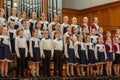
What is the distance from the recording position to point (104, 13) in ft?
40.6

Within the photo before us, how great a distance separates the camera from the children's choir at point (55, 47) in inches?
291

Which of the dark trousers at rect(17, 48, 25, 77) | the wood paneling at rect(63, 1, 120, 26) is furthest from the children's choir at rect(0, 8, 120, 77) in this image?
the wood paneling at rect(63, 1, 120, 26)

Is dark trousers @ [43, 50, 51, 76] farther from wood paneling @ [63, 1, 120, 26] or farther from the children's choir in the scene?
wood paneling @ [63, 1, 120, 26]

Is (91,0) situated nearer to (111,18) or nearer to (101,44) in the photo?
(111,18)

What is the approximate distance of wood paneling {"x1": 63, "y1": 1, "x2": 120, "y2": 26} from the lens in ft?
39.1

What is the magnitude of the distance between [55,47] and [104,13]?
500cm

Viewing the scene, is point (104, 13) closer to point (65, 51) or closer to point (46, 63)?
point (65, 51)

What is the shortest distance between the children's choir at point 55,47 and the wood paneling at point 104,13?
2.89m

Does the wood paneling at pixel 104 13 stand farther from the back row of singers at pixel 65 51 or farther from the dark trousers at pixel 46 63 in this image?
the dark trousers at pixel 46 63

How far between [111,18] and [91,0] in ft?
4.36

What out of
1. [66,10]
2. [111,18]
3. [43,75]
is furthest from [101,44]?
[66,10]

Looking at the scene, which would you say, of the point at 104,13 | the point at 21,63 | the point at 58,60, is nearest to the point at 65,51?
the point at 58,60

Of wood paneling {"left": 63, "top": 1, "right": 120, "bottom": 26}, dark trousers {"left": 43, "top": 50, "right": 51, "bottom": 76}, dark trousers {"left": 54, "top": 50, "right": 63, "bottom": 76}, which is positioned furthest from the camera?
wood paneling {"left": 63, "top": 1, "right": 120, "bottom": 26}

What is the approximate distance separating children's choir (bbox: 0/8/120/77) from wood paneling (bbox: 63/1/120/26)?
114 inches
